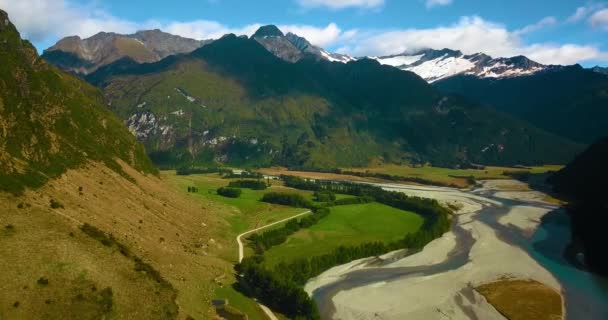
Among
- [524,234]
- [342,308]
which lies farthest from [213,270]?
[524,234]

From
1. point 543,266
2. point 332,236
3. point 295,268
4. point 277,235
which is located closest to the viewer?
point 295,268

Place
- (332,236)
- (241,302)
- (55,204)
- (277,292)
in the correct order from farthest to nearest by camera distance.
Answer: (332,236), (55,204), (277,292), (241,302)

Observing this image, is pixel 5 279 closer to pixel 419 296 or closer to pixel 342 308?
pixel 342 308

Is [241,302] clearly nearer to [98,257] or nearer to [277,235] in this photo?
[98,257]

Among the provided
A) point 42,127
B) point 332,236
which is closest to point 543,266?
point 332,236

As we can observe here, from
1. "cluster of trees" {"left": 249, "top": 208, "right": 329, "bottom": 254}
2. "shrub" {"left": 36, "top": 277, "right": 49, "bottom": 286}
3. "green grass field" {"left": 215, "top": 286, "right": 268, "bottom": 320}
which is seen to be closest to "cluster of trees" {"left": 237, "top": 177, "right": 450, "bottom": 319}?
"cluster of trees" {"left": 249, "top": 208, "right": 329, "bottom": 254}
